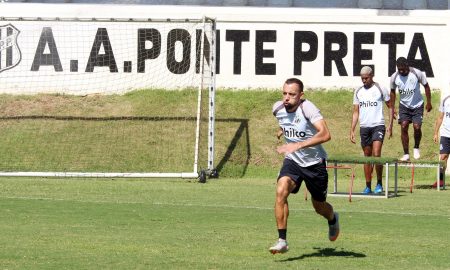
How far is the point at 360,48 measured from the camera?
98.7ft

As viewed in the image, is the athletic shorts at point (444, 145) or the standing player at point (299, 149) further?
the athletic shorts at point (444, 145)

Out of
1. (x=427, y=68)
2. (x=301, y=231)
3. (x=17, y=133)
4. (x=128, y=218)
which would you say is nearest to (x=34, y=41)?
(x=17, y=133)

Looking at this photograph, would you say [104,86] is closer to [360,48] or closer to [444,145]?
[360,48]

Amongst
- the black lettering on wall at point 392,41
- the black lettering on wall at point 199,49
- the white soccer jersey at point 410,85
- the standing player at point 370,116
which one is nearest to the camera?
the standing player at point 370,116

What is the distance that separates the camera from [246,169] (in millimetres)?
26125

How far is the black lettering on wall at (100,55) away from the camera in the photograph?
29.9 meters

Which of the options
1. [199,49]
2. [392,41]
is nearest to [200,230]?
[199,49]

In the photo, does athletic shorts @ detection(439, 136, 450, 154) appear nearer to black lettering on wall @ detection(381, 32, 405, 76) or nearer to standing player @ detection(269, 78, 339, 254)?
black lettering on wall @ detection(381, 32, 405, 76)

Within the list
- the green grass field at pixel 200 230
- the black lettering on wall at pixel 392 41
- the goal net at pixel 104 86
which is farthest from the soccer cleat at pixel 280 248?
the black lettering on wall at pixel 392 41

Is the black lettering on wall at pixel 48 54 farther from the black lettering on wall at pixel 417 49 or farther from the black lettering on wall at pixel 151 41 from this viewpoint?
the black lettering on wall at pixel 417 49

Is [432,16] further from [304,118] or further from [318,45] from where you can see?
[304,118]

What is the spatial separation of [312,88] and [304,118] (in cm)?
1850

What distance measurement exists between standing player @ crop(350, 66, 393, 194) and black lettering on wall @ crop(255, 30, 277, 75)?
9051mm

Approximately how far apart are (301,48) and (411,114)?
7277mm
